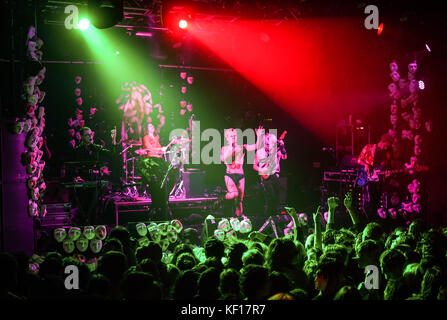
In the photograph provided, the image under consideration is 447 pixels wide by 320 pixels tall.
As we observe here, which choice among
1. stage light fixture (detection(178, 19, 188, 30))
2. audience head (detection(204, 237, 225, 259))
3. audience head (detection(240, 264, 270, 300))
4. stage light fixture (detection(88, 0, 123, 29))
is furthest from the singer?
audience head (detection(240, 264, 270, 300))

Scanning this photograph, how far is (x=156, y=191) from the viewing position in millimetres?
8375

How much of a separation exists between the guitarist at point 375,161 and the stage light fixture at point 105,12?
607 cm

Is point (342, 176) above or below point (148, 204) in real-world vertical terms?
above

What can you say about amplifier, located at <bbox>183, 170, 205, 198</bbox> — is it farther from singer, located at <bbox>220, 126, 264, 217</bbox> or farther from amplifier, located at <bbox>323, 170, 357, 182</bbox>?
amplifier, located at <bbox>323, 170, 357, 182</bbox>

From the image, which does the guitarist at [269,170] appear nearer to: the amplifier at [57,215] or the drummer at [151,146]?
the drummer at [151,146]

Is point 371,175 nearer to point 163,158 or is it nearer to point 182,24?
point 163,158

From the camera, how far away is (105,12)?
18.7 ft

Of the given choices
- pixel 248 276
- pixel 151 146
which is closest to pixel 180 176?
pixel 151 146

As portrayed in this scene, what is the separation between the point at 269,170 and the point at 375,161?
237 cm

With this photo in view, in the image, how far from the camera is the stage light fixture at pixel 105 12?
222 inches

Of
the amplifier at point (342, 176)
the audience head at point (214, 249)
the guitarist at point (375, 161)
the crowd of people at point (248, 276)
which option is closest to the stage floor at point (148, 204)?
the amplifier at point (342, 176)

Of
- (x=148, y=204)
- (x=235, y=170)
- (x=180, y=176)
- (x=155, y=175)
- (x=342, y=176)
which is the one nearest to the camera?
(x=155, y=175)
